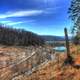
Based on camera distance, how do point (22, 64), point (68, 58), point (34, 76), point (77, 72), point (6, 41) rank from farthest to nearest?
1. point (6, 41)
2. point (22, 64)
3. point (68, 58)
4. point (34, 76)
5. point (77, 72)

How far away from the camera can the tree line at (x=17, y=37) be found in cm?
5330

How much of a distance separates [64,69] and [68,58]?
0.97 meters

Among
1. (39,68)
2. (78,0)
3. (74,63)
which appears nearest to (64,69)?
(74,63)

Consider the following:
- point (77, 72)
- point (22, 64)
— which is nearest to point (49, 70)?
point (77, 72)

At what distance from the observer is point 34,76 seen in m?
12.6

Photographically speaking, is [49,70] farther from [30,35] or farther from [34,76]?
[30,35]

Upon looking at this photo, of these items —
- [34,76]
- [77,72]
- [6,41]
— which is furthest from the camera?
[6,41]

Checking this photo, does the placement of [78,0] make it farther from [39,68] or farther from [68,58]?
[39,68]

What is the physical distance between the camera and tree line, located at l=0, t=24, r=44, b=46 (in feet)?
175

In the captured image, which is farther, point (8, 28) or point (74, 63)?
point (8, 28)

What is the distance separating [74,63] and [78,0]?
11.2ft

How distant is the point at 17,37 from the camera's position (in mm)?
53562

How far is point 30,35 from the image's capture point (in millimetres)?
54344

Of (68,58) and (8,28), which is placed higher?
(8,28)
